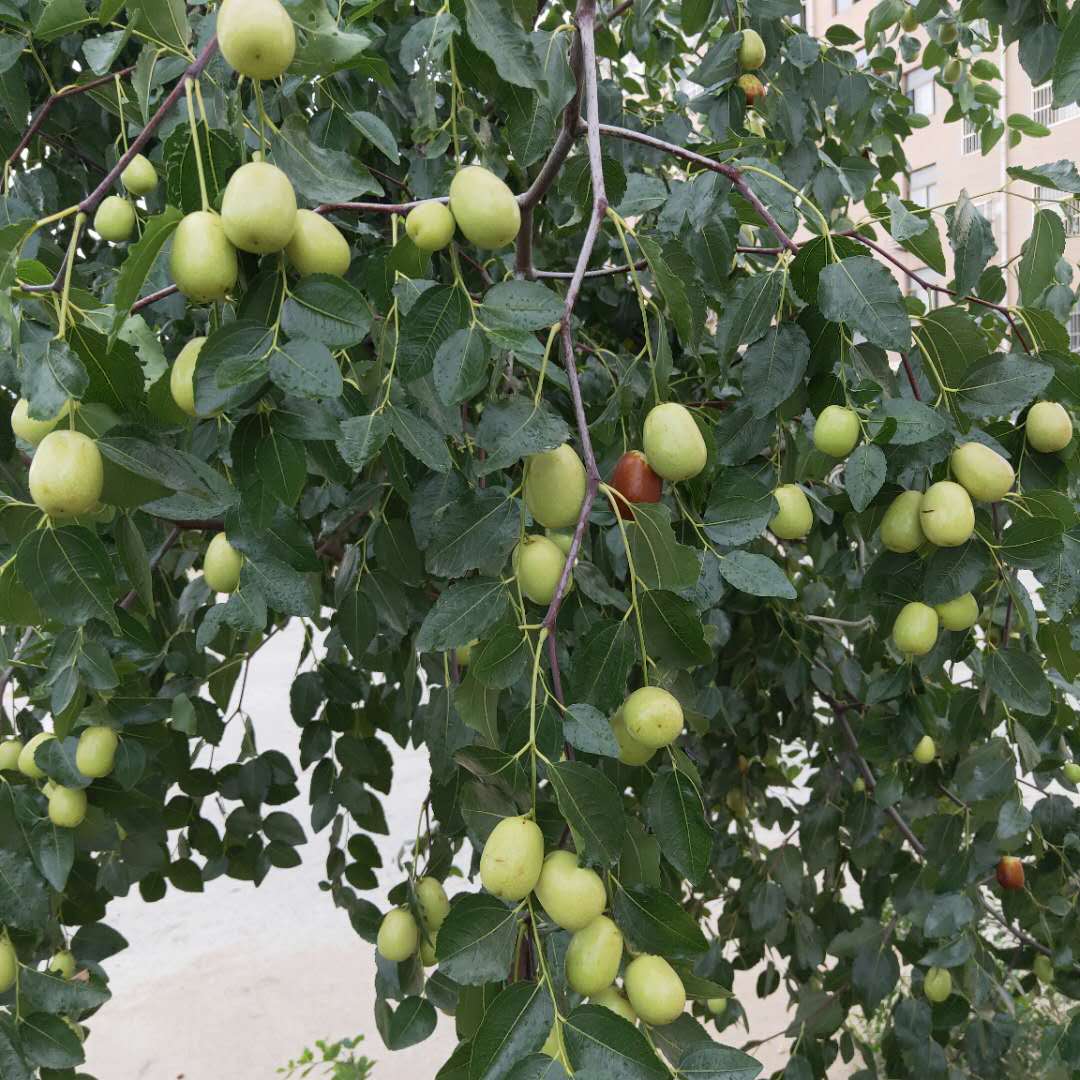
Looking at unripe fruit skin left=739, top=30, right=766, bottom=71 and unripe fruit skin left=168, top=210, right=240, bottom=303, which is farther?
unripe fruit skin left=739, top=30, right=766, bottom=71

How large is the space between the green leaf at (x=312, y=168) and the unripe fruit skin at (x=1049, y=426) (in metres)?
0.52

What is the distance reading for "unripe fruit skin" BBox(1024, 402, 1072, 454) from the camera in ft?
2.58

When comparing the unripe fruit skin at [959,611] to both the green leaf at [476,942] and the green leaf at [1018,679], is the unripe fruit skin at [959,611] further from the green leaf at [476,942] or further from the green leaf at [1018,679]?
the green leaf at [476,942]

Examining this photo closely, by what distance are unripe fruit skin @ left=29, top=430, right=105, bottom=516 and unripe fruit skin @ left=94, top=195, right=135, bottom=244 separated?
59cm

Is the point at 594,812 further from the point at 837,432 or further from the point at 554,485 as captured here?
the point at 837,432

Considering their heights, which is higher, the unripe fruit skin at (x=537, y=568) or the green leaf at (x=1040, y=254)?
the green leaf at (x=1040, y=254)

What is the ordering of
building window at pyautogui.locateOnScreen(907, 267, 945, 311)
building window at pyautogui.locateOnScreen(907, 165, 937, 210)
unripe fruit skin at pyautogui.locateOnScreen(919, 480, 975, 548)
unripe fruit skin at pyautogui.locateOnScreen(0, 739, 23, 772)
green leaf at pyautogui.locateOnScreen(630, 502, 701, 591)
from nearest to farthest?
green leaf at pyautogui.locateOnScreen(630, 502, 701, 591) → unripe fruit skin at pyautogui.locateOnScreen(919, 480, 975, 548) → building window at pyautogui.locateOnScreen(907, 267, 945, 311) → unripe fruit skin at pyautogui.locateOnScreen(0, 739, 23, 772) → building window at pyautogui.locateOnScreen(907, 165, 937, 210)

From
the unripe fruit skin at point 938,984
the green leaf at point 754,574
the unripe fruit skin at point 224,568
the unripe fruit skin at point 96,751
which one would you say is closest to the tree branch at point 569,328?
the green leaf at point 754,574

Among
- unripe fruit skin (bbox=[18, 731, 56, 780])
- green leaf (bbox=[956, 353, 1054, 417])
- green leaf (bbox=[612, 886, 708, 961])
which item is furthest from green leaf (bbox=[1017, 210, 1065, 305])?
unripe fruit skin (bbox=[18, 731, 56, 780])

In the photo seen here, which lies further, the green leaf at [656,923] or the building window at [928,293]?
the building window at [928,293]

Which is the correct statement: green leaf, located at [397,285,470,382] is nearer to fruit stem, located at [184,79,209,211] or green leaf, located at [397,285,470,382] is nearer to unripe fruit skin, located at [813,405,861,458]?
fruit stem, located at [184,79,209,211]

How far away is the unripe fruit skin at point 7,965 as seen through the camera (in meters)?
0.97

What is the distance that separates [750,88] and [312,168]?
1.01m

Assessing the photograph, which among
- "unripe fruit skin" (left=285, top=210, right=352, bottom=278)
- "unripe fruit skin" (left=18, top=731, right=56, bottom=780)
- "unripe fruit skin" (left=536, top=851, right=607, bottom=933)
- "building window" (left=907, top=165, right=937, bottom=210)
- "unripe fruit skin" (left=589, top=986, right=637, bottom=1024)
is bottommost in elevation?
"building window" (left=907, top=165, right=937, bottom=210)
